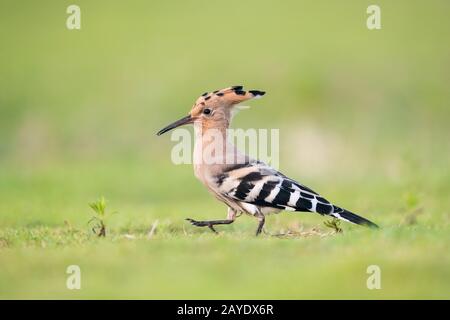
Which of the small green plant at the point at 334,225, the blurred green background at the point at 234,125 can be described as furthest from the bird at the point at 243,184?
the blurred green background at the point at 234,125

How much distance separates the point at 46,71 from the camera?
1752 centimetres

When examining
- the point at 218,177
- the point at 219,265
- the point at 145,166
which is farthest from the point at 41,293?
the point at 145,166

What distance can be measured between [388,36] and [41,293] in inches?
594

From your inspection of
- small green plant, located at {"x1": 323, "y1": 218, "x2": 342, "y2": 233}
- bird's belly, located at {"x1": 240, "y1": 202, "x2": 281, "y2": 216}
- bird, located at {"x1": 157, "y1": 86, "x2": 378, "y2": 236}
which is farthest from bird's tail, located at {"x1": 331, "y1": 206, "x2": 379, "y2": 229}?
bird's belly, located at {"x1": 240, "y1": 202, "x2": 281, "y2": 216}

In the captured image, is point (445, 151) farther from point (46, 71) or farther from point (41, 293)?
point (41, 293)

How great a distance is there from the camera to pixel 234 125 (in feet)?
49.8

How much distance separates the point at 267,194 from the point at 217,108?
1.05 metres

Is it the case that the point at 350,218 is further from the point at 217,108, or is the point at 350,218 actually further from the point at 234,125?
the point at 234,125

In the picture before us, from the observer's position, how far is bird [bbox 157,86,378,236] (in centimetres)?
701

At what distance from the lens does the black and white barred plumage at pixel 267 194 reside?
6.98m

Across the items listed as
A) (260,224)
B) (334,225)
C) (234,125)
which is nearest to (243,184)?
(260,224)

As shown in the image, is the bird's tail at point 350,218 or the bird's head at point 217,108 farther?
the bird's head at point 217,108

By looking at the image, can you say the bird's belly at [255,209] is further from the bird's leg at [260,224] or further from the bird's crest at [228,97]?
the bird's crest at [228,97]

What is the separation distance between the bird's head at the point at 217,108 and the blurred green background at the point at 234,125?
952 millimetres
